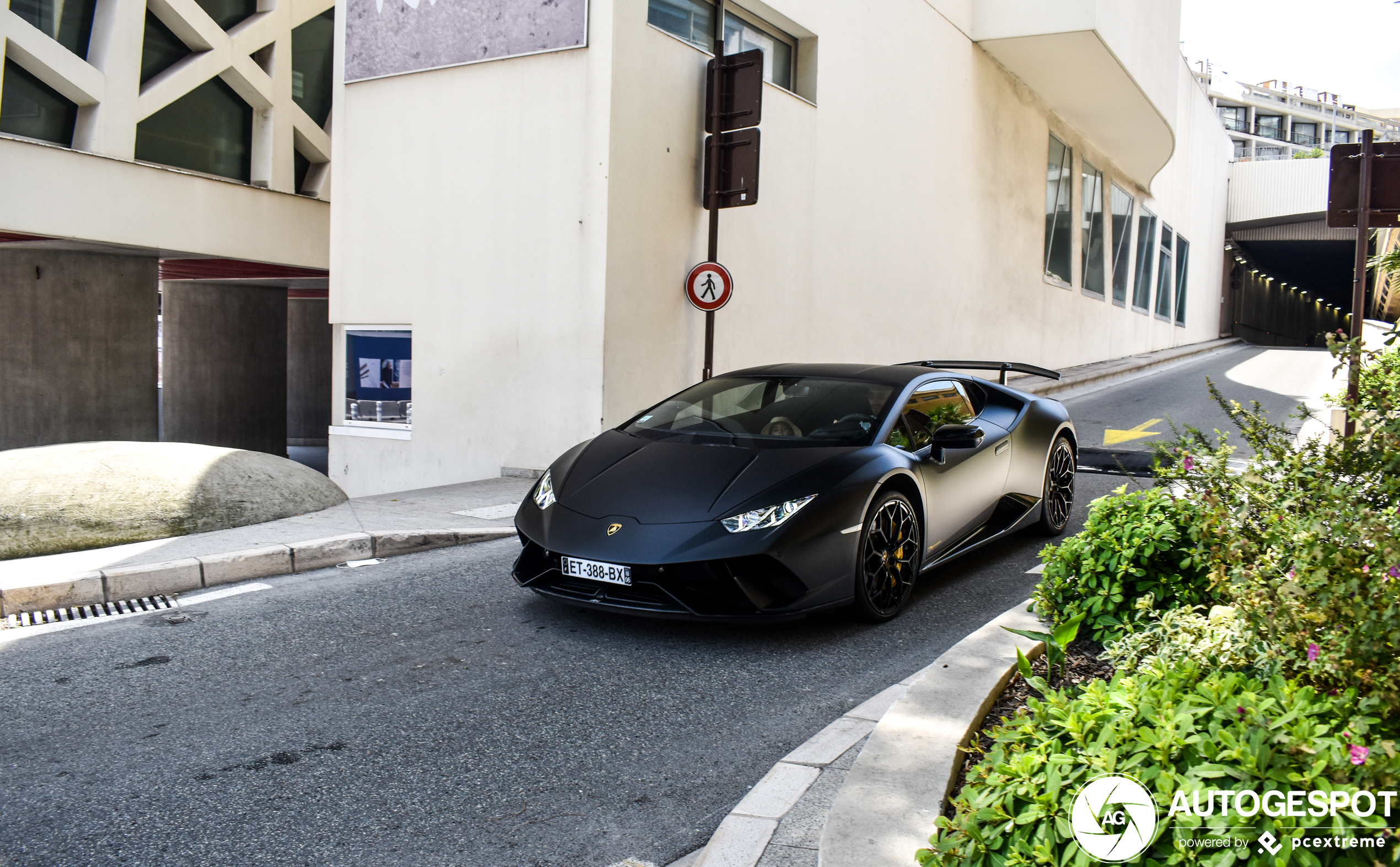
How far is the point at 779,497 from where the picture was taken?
14.4 feet

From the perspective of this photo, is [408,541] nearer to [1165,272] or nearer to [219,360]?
[219,360]

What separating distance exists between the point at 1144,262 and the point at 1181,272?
682cm

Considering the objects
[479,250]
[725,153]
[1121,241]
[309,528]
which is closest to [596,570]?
[309,528]

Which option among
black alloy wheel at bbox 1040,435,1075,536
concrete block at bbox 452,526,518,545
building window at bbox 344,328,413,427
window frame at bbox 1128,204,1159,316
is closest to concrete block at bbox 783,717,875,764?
black alloy wheel at bbox 1040,435,1075,536

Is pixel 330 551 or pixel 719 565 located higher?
pixel 719 565

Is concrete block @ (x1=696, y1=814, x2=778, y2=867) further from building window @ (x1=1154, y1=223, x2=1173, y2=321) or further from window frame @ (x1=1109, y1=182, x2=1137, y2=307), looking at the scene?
building window @ (x1=1154, y1=223, x2=1173, y2=321)

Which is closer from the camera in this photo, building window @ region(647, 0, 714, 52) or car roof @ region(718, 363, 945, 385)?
car roof @ region(718, 363, 945, 385)

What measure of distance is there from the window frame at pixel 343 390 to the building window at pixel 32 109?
4.81 meters

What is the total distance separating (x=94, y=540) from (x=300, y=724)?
3.40 m

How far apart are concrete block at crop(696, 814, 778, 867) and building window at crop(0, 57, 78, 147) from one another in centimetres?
1428

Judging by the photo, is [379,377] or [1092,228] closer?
[379,377]

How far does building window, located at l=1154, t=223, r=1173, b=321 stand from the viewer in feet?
107

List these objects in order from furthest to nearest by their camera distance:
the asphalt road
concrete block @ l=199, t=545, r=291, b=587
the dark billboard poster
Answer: the dark billboard poster, concrete block @ l=199, t=545, r=291, b=587, the asphalt road

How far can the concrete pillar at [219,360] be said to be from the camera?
20.4 metres
